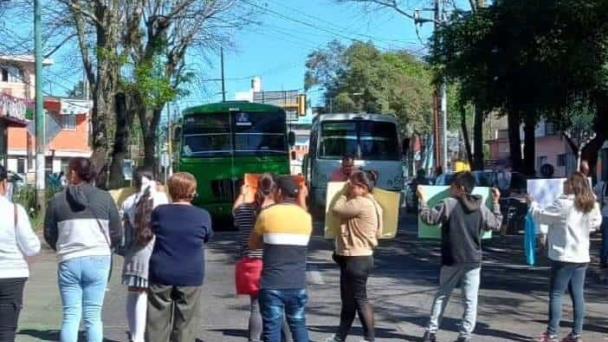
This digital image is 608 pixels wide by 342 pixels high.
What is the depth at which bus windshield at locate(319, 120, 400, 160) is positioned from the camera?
30.7 metres

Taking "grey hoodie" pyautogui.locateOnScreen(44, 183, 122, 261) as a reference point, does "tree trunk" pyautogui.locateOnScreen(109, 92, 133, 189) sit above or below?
above

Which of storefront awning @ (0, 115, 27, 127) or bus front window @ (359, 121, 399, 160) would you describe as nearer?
bus front window @ (359, 121, 399, 160)

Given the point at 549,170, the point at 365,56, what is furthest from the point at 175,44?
the point at 365,56

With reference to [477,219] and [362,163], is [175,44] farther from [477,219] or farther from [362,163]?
[477,219]

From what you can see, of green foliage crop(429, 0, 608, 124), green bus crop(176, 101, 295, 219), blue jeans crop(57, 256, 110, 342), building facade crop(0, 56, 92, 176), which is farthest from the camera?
building facade crop(0, 56, 92, 176)

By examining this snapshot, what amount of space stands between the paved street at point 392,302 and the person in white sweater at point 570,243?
2.07 feet

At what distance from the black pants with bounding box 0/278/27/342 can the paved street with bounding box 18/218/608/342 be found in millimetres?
2953

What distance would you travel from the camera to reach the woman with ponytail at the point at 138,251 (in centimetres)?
945

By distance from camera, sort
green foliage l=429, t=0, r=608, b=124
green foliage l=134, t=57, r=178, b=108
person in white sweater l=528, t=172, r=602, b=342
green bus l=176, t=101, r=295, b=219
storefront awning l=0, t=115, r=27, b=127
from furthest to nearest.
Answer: storefront awning l=0, t=115, r=27, b=127 < green foliage l=134, t=57, r=178, b=108 < green bus l=176, t=101, r=295, b=219 < green foliage l=429, t=0, r=608, b=124 < person in white sweater l=528, t=172, r=602, b=342

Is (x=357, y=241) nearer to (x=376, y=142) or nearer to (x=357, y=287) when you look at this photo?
(x=357, y=287)

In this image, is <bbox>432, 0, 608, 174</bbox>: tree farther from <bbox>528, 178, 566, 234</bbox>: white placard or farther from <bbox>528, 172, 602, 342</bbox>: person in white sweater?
<bbox>528, 172, 602, 342</bbox>: person in white sweater

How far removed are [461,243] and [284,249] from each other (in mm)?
2514

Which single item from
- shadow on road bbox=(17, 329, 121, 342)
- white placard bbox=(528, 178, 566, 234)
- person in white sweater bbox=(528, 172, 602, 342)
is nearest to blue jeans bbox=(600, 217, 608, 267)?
white placard bbox=(528, 178, 566, 234)

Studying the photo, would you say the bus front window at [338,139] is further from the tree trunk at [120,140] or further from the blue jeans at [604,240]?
the blue jeans at [604,240]
